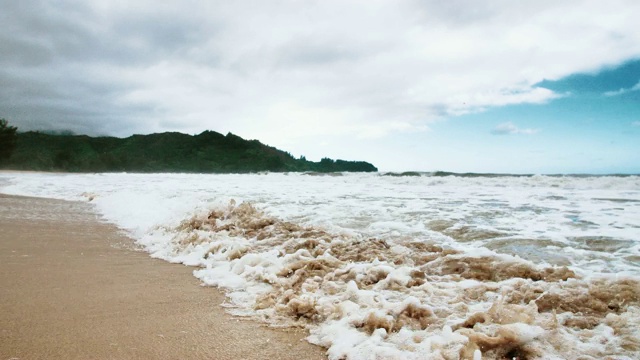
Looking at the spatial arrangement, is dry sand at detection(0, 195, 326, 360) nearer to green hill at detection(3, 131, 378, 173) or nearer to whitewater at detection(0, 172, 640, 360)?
whitewater at detection(0, 172, 640, 360)

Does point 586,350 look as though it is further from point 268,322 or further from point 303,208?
point 303,208

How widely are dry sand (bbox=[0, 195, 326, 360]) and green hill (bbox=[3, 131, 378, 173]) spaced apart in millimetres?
70349

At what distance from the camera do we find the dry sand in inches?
86.3

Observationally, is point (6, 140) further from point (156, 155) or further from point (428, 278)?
point (428, 278)

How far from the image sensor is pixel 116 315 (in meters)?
2.70

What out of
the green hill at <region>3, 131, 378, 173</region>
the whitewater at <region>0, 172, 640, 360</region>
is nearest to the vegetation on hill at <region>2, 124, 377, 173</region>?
the green hill at <region>3, 131, 378, 173</region>

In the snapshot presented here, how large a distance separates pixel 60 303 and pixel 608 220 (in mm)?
7723

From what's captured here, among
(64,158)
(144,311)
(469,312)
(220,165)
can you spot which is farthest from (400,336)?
(220,165)

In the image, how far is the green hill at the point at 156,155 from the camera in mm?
69438

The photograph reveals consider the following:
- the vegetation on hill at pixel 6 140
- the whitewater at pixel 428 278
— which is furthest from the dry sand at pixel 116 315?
the vegetation on hill at pixel 6 140

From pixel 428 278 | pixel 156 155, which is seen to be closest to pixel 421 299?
pixel 428 278

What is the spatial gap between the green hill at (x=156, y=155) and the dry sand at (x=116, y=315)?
70.3m

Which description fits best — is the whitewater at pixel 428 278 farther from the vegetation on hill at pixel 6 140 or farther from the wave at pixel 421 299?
the vegetation on hill at pixel 6 140

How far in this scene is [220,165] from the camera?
87.2m
